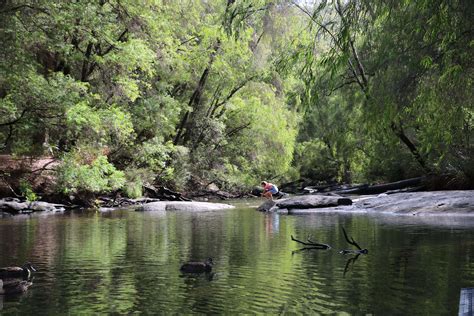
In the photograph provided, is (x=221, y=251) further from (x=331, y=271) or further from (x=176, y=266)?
(x=331, y=271)

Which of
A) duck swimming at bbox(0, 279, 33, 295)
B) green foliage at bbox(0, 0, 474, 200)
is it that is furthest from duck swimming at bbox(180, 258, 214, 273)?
green foliage at bbox(0, 0, 474, 200)

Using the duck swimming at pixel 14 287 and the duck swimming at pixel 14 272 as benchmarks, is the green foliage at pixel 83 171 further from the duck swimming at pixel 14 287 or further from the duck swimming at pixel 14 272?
the duck swimming at pixel 14 287

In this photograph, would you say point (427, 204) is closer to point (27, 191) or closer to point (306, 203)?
point (306, 203)

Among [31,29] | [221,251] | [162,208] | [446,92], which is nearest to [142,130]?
[162,208]

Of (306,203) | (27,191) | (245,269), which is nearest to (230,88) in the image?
(306,203)

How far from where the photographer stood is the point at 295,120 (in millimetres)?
40156

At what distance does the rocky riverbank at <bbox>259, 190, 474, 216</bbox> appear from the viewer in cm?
1705

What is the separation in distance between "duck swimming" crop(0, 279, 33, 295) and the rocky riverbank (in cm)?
1276

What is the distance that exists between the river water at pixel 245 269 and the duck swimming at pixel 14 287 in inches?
4.8

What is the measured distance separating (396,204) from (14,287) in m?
14.4

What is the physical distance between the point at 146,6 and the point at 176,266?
16623 millimetres

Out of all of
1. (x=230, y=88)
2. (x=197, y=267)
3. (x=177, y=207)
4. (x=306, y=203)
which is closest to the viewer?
(x=197, y=267)

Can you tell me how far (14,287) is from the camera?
7184mm

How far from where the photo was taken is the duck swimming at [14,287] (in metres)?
7.03
